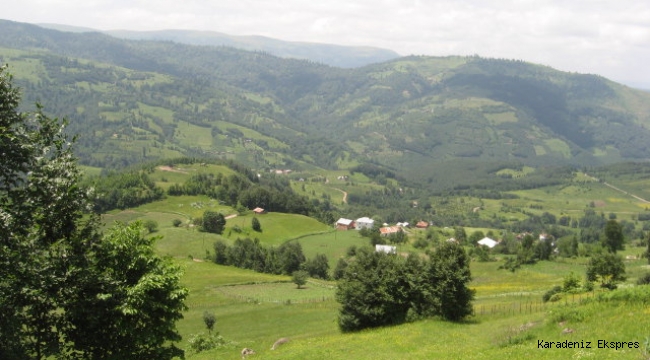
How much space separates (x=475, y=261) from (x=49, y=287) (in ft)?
443

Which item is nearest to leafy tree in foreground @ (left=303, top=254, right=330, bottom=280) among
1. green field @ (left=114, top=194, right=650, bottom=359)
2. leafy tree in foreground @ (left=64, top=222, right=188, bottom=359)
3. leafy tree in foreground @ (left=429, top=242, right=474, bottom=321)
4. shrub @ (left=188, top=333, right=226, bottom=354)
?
green field @ (left=114, top=194, right=650, bottom=359)

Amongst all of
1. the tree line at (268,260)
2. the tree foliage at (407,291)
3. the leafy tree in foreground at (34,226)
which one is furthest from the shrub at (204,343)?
the tree line at (268,260)

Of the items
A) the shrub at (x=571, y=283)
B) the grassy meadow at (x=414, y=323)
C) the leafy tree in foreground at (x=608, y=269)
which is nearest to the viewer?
the grassy meadow at (x=414, y=323)

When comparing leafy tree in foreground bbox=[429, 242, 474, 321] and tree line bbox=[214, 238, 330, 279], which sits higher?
leafy tree in foreground bbox=[429, 242, 474, 321]

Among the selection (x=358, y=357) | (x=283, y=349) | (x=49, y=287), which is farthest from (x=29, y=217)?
(x=283, y=349)

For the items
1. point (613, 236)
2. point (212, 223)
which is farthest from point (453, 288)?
point (212, 223)

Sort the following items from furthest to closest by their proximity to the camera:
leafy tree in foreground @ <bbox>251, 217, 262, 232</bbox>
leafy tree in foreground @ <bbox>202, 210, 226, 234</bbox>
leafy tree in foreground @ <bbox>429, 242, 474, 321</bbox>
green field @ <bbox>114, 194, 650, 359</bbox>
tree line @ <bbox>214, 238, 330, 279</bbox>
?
1. leafy tree in foreground @ <bbox>251, 217, 262, 232</bbox>
2. leafy tree in foreground @ <bbox>202, 210, 226, 234</bbox>
3. tree line @ <bbox>214, 238, 330, 279</bbox>
4. leafy tree in foreground @ <bbox>429, 242, 474, 321</bbox>
5. green field @ <bbox>114, 194, 650, 359</bbox>

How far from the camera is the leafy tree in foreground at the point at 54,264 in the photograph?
2088cm

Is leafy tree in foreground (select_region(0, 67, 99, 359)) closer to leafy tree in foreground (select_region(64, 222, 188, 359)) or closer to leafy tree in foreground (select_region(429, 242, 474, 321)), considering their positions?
leafy tree in foreground (select_region(64, 222, 188, 359))

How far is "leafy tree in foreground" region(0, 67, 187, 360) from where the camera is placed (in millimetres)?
20875

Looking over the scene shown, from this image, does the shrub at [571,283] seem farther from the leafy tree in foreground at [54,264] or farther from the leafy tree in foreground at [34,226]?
the leafy tree in foreground at [34,226]

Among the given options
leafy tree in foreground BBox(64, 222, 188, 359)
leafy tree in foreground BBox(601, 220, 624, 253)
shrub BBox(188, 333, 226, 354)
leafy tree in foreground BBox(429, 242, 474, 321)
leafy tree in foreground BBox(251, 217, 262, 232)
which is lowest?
leafy tree in foreground BBox(251, 217, 262, 232)

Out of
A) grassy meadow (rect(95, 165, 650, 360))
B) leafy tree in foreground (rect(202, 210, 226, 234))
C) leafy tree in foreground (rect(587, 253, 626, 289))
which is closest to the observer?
grassy meadow (rect(95, 165, 650, 360))

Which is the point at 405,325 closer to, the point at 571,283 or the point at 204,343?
the point at 204,343
